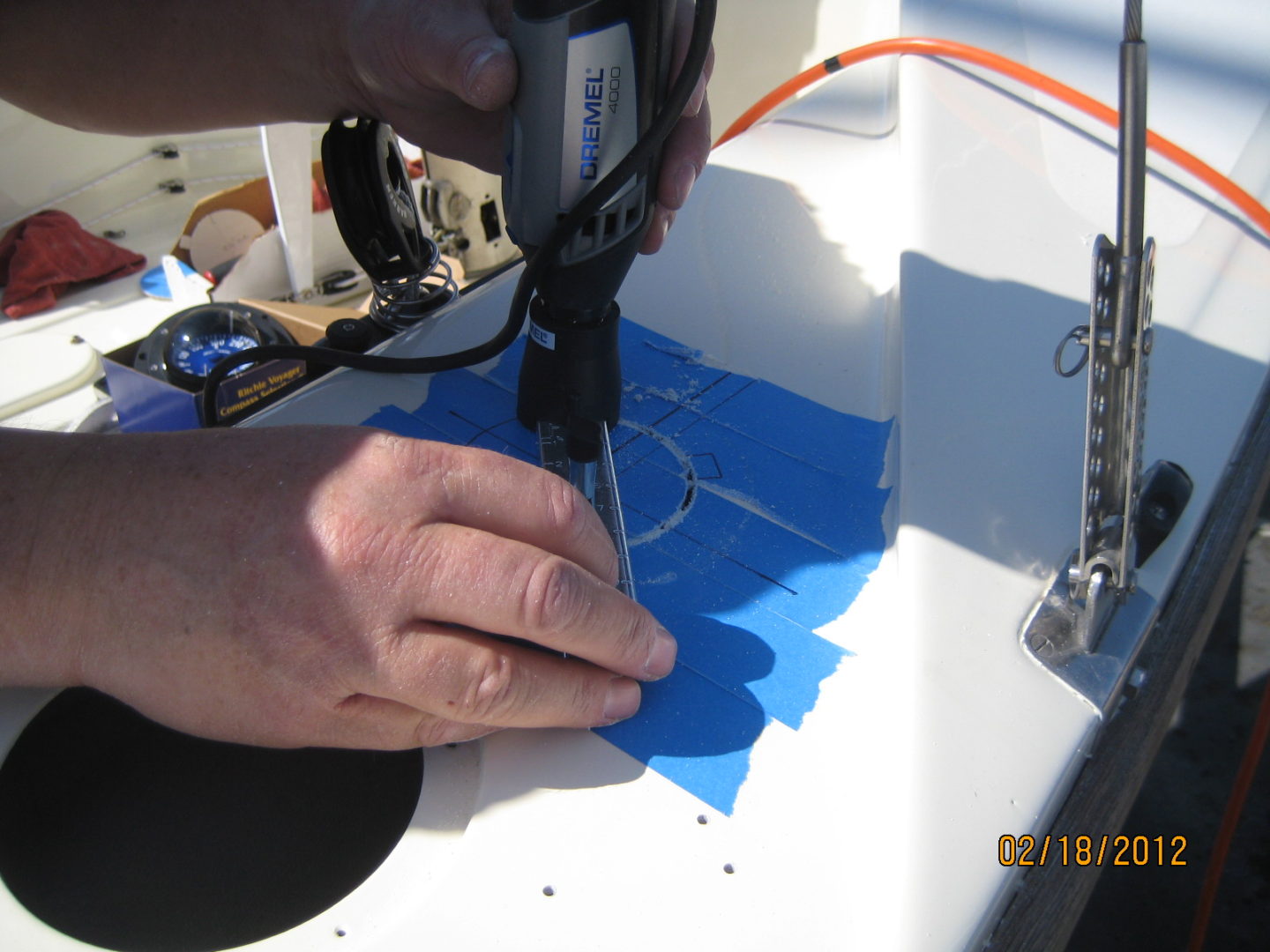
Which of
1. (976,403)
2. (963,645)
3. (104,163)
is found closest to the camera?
(963,645)

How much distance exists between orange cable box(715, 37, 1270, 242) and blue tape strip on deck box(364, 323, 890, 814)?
52cm

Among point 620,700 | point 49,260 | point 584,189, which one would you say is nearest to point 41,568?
point 620,700

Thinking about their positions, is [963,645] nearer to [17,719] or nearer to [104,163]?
[17,719]

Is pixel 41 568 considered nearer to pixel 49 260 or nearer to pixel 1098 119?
pixel 1098 119

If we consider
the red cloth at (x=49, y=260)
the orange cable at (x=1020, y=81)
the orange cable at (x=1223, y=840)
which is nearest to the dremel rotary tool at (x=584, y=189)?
the orange cable at (x=1020, y=81)

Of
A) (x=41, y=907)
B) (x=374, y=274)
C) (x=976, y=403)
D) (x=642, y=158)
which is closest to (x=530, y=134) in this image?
(x=642, y=158)

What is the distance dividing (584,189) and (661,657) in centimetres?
38

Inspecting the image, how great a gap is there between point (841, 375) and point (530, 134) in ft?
1.31

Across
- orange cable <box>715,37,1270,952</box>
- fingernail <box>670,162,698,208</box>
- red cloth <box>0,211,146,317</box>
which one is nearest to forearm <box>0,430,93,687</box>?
fingernail <box>670,162,698,208</box>

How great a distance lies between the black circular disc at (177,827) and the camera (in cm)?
53

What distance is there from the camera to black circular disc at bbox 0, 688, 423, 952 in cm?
53

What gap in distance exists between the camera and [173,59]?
1.01 meters

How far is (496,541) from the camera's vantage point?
0.54 m

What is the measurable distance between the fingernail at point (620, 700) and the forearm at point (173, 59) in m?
0.75
